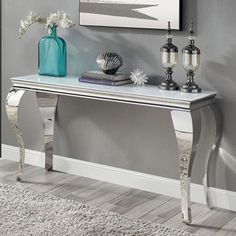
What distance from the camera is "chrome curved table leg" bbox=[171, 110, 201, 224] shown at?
3.35 meters

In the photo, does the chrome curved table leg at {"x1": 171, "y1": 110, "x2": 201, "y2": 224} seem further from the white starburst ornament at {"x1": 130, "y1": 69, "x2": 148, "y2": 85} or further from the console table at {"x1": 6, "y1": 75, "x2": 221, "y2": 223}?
the white starburst ornament at {"x1": 130, "y1": 69, "x2": 148, "y2": 85}

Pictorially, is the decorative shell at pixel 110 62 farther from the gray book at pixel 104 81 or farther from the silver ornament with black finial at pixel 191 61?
the silver ornament with black finial at pixel 191 61

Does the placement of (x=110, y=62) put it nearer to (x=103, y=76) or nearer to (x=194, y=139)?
(x=103, y=76)

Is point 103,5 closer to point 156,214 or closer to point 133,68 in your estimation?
point 133,68

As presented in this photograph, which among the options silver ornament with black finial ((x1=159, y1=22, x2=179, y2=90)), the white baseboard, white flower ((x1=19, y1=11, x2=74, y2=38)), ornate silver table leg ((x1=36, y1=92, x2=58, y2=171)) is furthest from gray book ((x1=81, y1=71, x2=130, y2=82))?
the white baseboard

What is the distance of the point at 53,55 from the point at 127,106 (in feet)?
2.08

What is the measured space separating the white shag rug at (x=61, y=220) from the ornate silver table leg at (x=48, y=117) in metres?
0.66

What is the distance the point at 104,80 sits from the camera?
3764 millimetres

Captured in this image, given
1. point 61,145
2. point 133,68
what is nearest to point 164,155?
point 133,68

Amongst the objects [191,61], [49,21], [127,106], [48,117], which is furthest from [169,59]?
[48,117]

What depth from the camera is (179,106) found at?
334cm

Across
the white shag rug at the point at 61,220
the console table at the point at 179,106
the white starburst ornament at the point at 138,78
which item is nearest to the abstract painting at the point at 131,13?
the white starburst ornament at the point at 138,78

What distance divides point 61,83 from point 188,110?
3.08ft

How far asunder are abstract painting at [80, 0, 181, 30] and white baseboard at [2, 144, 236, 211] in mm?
1014
